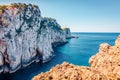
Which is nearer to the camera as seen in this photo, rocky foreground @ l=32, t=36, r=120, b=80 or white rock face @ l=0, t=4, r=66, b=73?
rocky foreground @ l=32, t=36, r=120, b=80

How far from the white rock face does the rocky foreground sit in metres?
65.5

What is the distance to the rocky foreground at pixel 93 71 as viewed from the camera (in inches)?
786

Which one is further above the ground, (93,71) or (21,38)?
(93,71)

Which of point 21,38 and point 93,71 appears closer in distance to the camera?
point 93,71

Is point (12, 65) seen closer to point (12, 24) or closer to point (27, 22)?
point (12, 24)

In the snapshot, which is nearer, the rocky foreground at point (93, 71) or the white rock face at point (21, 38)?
the rocky foreground at point (93, 71)

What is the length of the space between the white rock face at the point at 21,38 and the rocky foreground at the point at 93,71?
65483 mm

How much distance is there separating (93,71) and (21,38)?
8310cm

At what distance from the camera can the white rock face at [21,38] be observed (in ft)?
292

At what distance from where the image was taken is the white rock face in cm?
8894

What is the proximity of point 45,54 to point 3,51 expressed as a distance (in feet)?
123

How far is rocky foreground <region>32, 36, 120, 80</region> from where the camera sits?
65.5ft

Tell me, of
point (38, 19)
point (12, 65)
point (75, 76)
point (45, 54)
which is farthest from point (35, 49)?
point (75, 76)

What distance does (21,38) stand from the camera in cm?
10131
